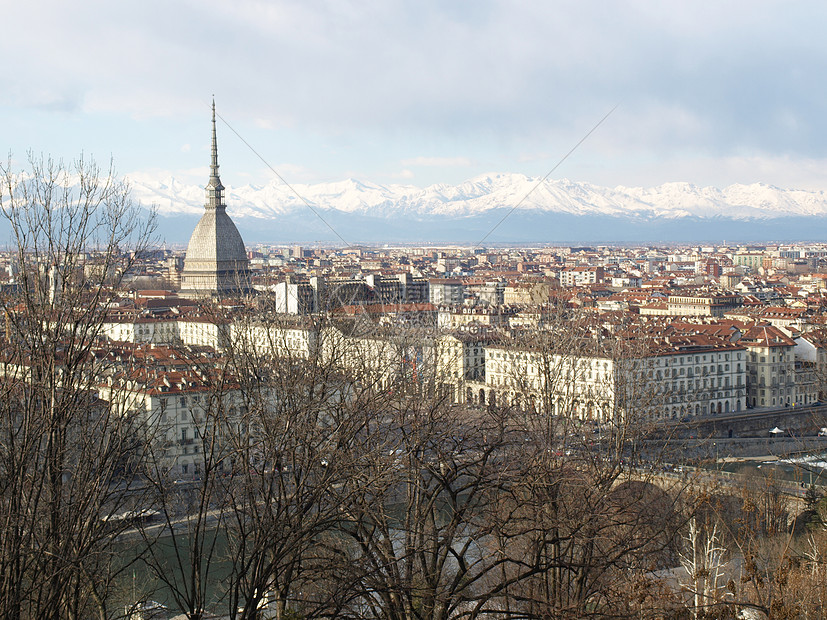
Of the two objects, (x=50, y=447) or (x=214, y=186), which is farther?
(x=214, y=186)

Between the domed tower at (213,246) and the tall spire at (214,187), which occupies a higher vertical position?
the tall spire at (214,187)

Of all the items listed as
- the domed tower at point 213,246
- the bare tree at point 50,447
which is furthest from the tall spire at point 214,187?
the bare tree at point 50,447

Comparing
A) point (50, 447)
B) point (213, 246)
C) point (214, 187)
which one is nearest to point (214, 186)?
point (214, 187)

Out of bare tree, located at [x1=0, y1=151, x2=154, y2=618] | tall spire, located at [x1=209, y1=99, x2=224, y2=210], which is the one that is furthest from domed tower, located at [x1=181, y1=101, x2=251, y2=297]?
bare tree, located at [x1=0, y1=151, x2=154, y2=618]

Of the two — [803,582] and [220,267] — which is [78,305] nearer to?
[803,582]

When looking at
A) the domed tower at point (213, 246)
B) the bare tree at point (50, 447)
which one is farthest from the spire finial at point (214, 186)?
A: the bare tree at point (50, 447)

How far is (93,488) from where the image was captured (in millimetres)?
5715

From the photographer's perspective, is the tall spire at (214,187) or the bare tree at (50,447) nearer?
the bare tree at (50,447)

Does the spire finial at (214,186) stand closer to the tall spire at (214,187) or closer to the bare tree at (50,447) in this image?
the tall spire at (214,187)

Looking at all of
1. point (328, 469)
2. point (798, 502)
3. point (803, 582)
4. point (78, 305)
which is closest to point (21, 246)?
point (78, 305)

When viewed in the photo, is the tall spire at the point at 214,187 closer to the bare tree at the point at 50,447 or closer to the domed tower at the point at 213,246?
the domed tower at the point at 213,246

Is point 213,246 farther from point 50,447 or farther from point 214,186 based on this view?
point 50,447

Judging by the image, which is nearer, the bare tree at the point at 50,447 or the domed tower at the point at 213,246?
the bare tree at the point at 50,447

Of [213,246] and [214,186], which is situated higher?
[214,186]
